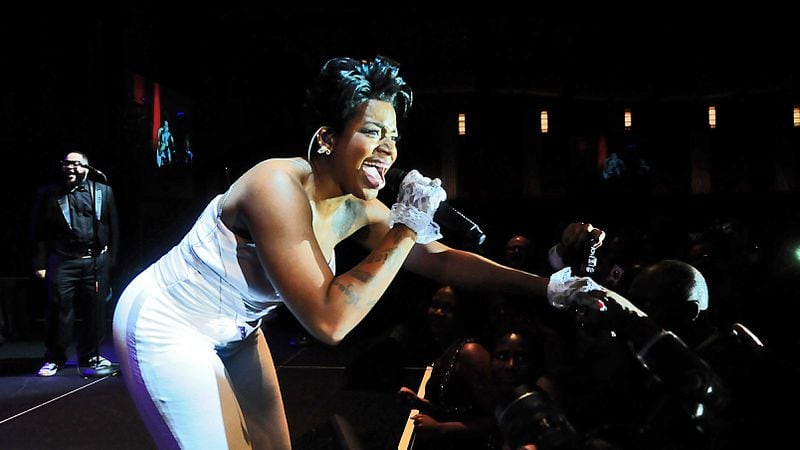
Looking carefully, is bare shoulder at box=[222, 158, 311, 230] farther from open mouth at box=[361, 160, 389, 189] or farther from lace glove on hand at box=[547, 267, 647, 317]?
lace glove on hand at box=[547, 267, 647, 317]

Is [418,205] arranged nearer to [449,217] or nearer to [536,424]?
[449,217]

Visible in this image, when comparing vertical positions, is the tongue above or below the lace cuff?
above

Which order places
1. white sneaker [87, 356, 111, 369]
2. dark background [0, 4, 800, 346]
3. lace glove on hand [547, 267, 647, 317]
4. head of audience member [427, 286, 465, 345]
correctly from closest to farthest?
lace glove on hand [547, 267, 647, 317], head of audience member [427, 286, 465, 345], white sneaker [87, 356, 111, 369], dark background [0, 4, 800, 346]

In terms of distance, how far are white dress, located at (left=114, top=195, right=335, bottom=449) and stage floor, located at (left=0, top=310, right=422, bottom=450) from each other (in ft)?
4.51

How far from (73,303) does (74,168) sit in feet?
3.78

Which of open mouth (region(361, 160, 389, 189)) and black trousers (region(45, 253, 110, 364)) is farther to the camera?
black trousers (region(45, 253, 110, 364))

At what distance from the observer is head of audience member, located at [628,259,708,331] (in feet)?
6.88

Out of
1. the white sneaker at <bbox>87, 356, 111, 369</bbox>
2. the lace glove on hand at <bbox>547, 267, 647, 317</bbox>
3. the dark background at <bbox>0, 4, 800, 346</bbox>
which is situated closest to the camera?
the lace glove on hand at <bbox>547, 267, 647, 317</bbox>

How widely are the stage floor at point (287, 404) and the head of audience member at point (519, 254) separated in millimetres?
1196

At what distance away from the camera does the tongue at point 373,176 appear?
5.19 feet

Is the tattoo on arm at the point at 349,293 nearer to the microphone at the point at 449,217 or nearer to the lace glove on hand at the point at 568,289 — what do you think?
the microphone at the point at 449,217

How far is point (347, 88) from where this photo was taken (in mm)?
1559

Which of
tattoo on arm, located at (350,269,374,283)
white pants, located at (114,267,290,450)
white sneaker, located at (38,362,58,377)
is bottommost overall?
white sneaker, located at (38,362,58,377)

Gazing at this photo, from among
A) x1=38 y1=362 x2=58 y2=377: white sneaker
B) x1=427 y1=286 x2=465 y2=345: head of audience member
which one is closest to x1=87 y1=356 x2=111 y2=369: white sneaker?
x1=38 y1=362 x2=58 y2=377: white sneaker
